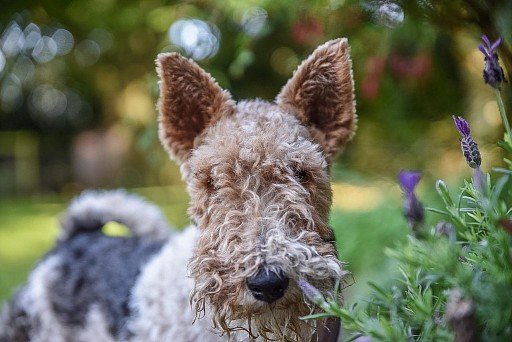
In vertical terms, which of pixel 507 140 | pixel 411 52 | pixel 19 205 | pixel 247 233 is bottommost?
pixel 19 205

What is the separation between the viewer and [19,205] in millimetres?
16516

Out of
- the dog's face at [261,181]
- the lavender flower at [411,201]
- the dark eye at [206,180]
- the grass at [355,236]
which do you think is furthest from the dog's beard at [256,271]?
the lavender flower at [411,201]

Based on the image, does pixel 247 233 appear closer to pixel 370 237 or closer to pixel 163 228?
pixel 163 228

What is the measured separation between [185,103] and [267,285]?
94 centimetres

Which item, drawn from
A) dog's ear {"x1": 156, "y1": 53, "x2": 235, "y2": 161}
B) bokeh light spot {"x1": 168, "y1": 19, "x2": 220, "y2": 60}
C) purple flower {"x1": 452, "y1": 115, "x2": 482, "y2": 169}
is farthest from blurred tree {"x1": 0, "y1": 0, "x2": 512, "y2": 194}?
purple flower {"x1": 452, "y1": 115, "x2": 482, "y2": 169}

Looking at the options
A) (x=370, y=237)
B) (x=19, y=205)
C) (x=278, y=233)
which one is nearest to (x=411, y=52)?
(x=370, y=237)

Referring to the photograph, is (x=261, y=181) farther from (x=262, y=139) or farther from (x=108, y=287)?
(x=108, y=287)

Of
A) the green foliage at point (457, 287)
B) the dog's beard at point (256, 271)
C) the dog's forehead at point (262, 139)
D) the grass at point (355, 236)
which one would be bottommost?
the grass at point (355, 236)

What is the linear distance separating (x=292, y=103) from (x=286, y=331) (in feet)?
2.97

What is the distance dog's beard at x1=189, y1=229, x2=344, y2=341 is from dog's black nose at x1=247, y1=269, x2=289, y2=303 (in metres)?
0.02

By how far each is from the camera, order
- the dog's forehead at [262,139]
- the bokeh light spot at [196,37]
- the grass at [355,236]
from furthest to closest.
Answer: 1. the grass at [355,236]
2. the bokeh light spot at [196,37]
3. the dog's forehead at [262,139]

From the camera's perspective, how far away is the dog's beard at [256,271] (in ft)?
5.92

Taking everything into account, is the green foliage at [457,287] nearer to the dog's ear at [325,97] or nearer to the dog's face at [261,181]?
the dog's face at [261,181]

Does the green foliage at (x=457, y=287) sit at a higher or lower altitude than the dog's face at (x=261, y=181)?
higher
